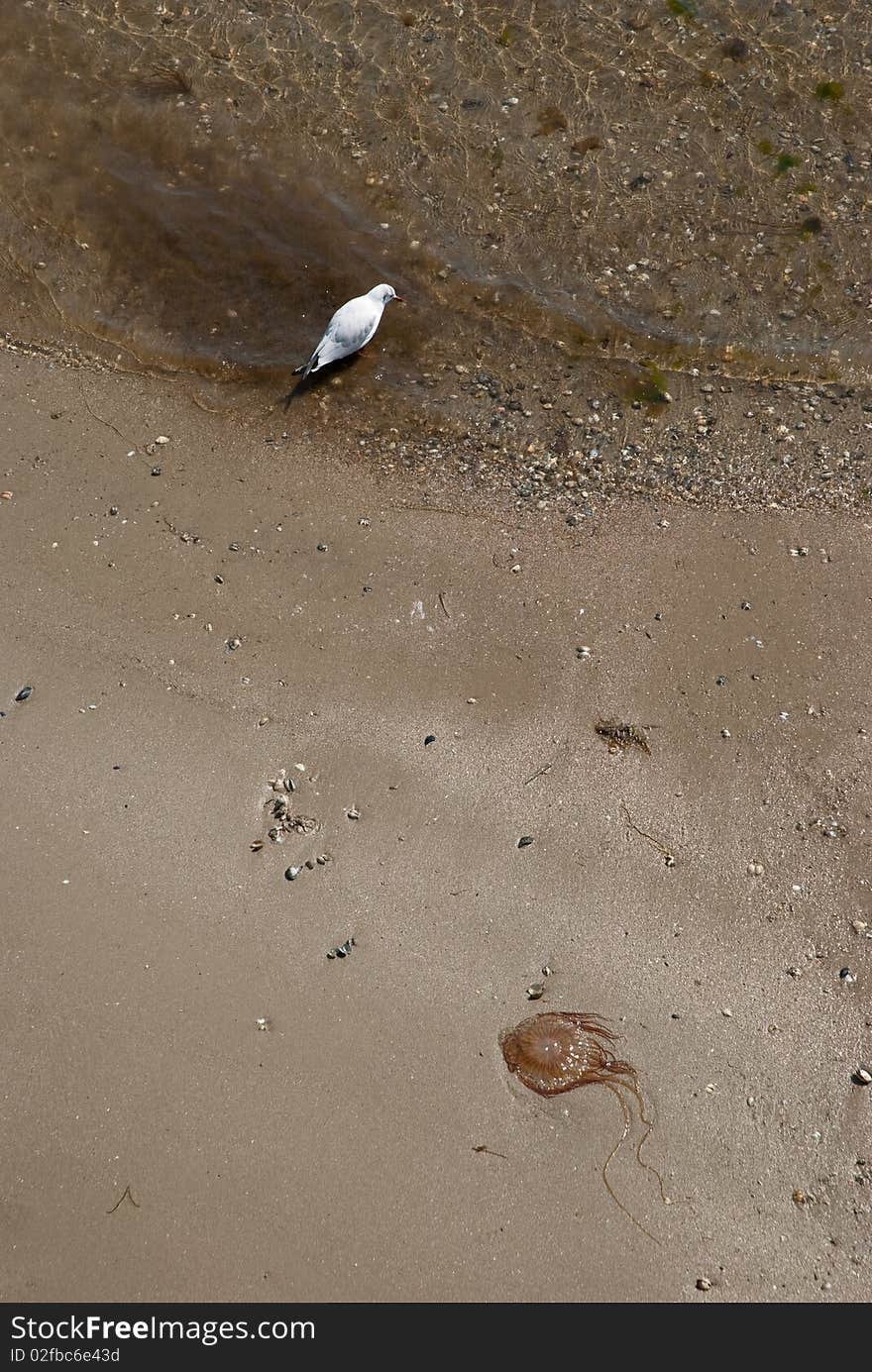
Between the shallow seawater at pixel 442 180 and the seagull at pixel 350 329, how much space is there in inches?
8.2

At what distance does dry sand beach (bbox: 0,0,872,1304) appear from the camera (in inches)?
135

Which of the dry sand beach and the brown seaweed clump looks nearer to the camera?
the dry sand beach

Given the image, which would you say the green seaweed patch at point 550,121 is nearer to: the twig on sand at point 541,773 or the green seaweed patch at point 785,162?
the green seaweed patch at point 785,162

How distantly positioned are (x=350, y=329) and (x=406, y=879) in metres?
3.04

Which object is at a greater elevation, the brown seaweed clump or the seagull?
the seagull

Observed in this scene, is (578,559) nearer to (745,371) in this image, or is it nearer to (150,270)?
(745,371)

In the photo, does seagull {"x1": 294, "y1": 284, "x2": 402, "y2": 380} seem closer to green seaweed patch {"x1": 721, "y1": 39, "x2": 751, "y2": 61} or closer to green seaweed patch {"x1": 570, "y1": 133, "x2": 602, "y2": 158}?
green seaweed patch {"x1": 570, "y1": 133, "x2": 602, "y2": 158}

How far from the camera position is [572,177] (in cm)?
568

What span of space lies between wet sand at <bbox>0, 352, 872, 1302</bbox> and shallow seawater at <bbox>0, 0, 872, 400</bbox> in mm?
1138

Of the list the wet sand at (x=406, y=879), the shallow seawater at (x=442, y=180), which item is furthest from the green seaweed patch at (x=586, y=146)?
the wet sand at (x=406, y=879)

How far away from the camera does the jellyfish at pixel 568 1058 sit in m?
3.51

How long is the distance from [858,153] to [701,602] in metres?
3.60

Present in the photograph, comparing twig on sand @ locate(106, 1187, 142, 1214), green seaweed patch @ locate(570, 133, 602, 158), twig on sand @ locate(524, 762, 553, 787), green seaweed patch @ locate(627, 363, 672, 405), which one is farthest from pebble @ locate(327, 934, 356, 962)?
green seaweed patch @ locate(570, 133, 602, 158)

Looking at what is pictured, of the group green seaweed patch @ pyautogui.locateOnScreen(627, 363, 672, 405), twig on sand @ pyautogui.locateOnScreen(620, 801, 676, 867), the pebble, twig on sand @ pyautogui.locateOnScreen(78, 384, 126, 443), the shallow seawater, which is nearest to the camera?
the pebble
